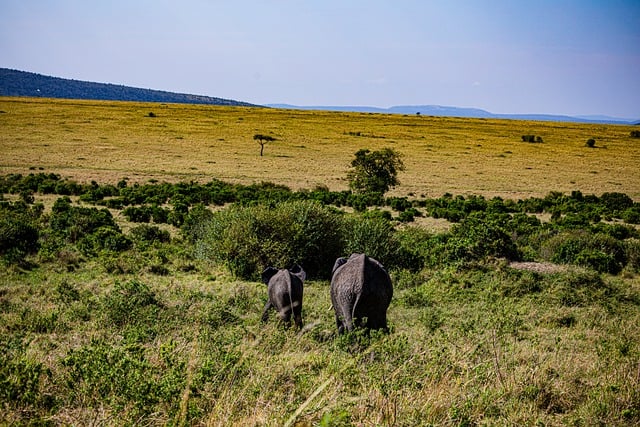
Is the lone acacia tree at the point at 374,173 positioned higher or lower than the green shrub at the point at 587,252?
higher

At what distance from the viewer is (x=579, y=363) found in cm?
621

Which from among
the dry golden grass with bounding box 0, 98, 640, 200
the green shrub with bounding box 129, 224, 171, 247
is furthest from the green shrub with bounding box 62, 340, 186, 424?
the dry golden grass with bounding box 0, 98, 640, 200

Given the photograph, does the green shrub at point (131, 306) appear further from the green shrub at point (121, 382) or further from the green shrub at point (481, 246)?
the green shrub at point (481, 246)

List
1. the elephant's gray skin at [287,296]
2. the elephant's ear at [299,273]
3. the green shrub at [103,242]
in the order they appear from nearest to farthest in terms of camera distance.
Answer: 1. the elephant's gray skin at [287,296]
2. the elephant's ear at [299,273]
3. the green shrub at [103,242]

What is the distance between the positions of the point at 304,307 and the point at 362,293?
4720 millimetres

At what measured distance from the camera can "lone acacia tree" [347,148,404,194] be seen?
39.4 metres

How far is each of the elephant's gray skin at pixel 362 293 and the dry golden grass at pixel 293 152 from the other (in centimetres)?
3420

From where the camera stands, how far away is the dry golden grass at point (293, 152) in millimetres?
48625

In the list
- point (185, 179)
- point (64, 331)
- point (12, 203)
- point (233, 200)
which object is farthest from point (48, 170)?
point (64, 331)

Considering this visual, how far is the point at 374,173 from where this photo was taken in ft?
132

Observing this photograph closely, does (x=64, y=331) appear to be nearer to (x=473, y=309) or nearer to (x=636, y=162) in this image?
(x=473, y=309)

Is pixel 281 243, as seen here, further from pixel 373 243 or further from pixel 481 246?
pixel 481 246

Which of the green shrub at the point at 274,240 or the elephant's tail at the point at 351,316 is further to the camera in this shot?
the green shrub at the point at 274,240

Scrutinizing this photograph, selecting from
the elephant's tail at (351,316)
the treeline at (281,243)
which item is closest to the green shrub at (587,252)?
the treeline at (281,243)
